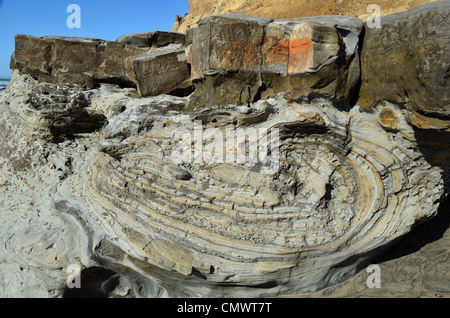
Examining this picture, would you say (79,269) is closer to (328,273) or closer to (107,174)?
(107,174)

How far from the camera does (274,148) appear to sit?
234cm

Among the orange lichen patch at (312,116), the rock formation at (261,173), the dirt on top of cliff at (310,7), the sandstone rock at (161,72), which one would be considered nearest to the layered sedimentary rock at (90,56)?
the sandstone rock at (161,72)

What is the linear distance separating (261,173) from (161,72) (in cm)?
135

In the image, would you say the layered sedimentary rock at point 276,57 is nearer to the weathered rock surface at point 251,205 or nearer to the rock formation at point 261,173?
the rock formation at point 261,173

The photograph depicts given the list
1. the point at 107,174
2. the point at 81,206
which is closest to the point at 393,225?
the point at 107,174

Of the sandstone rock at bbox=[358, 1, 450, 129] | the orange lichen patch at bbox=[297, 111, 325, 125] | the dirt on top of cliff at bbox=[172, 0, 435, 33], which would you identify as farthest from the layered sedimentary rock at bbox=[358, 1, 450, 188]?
the dirt on top of cliff at bbox=[172, 0, 435, 33]

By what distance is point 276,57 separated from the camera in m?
2.45

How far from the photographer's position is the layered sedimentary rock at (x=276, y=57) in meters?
2.29

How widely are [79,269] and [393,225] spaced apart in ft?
8.27

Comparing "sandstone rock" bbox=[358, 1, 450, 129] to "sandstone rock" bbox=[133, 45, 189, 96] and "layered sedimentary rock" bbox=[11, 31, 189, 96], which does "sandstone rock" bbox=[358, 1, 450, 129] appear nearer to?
"sandstone rock" bbox=[133, 45, 189, 96]

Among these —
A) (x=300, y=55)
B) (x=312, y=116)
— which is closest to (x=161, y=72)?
(x=300, y=55)

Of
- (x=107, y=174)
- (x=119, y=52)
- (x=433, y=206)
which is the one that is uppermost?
(x=119, y=52)

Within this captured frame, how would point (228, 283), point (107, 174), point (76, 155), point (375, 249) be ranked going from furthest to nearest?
point (76, 155)
point (107, 174)
point (375, 249)
point (228, 283)

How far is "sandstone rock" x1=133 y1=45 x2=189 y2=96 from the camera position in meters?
2.84
